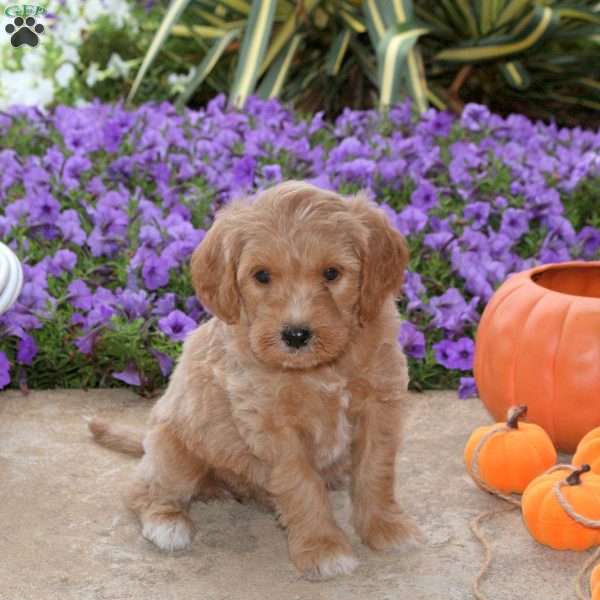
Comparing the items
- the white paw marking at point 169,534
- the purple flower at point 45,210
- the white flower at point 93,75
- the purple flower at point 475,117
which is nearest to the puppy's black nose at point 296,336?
the white paw marking at point 169,534

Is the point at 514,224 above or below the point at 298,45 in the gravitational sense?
below

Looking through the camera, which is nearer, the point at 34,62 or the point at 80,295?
the point at 80,295

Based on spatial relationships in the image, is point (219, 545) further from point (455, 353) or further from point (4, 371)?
point (455, 353)

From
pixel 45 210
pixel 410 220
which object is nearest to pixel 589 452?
pixel 410 220

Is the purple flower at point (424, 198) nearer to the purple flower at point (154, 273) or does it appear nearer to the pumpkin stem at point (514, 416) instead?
the purple flower at point (154, 273)

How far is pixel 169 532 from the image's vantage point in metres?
3.68

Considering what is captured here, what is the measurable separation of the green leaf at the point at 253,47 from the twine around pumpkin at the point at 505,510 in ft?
15.2

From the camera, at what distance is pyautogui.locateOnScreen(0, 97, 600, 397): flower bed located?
5055mm

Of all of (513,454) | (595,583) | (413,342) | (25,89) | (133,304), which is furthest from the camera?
(25,89)

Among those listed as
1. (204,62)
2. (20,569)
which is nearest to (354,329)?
(20,569)

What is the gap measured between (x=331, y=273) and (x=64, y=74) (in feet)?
22.3

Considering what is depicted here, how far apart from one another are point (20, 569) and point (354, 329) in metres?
1.30

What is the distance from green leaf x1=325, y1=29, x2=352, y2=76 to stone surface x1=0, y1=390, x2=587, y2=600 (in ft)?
14.6

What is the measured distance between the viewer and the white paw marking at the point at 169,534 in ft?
12.1
